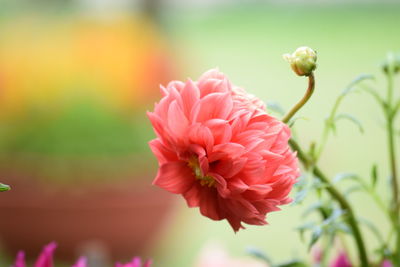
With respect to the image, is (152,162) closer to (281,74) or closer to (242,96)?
(242,96)

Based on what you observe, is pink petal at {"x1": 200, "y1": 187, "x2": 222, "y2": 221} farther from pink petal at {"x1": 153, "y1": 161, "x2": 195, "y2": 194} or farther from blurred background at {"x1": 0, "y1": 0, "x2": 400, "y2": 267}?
blurred background at {"x1": 0, "y1": 0, "x2": 400, "y2": 267}

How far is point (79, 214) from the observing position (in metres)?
1.00

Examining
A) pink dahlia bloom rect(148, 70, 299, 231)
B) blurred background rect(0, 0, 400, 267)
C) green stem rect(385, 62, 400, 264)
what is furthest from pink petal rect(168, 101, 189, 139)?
blurred background rect(0, 0, 400, 267)

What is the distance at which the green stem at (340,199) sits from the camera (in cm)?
28

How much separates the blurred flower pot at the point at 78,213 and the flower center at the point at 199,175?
746 mm

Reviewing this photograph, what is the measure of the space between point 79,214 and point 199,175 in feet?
2.53

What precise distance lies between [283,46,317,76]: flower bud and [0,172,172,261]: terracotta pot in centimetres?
77

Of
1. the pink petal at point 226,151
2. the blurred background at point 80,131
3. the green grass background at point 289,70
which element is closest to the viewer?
the pink petal at point 226,151

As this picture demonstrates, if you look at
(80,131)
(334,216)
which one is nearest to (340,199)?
(334,216)

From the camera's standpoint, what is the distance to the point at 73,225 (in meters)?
1.02

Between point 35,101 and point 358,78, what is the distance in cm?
73

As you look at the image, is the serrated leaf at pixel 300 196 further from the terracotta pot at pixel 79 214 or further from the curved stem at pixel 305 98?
the terracotta pot at pixel 79 214

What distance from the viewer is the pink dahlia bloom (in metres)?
0.23

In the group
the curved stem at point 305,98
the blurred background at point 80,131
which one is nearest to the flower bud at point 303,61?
the curved stem at point 305,98
